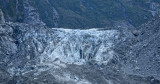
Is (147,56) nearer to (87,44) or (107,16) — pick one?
(87,44)

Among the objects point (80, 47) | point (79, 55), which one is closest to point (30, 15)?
point (80, 47)

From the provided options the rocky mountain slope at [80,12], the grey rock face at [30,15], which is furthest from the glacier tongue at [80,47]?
the grey rock face at [30,15]

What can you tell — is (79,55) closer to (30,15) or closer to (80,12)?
(30,15)

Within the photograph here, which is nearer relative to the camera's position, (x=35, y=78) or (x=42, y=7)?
(x=35, y=78)

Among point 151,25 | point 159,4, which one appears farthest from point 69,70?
point 159,4

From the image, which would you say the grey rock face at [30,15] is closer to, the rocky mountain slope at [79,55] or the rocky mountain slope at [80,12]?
the rocky mountain slope at [80,12]

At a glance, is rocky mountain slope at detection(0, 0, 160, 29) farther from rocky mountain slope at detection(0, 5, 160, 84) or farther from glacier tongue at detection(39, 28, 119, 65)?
glacier tongue at detection(39, 28, 119, 65)

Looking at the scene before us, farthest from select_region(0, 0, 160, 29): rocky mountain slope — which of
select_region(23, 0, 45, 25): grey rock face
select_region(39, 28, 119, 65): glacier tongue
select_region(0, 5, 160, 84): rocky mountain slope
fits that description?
select_region(39, 28, 119, 65): glacier tongue
